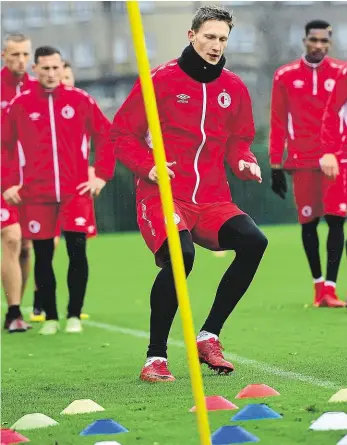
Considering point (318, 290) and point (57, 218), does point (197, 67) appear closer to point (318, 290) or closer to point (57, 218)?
point (57, 218)

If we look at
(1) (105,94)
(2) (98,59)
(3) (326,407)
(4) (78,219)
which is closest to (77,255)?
(4) (78,219)

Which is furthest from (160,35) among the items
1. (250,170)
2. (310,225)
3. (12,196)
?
(250,170)

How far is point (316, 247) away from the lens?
12148 millimetres

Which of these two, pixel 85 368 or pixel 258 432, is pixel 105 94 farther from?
pixel 258 432

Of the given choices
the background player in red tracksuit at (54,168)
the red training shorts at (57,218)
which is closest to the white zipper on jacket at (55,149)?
the background player in red tracksuit at (54,168)

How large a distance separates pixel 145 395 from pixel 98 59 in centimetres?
3519

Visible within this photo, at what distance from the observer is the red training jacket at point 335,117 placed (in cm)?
1072

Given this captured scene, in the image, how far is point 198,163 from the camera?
25.5 ft

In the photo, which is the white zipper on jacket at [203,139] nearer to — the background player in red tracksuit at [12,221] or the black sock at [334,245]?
the background player in red tracksuit at [12,221]

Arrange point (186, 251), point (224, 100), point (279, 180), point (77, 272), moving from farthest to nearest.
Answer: point (279, 180) → point (77, 272) → point (224, 100) → point (186, 251)

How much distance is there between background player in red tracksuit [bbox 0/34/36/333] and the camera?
1117 centimetres

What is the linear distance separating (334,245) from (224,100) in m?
4.30

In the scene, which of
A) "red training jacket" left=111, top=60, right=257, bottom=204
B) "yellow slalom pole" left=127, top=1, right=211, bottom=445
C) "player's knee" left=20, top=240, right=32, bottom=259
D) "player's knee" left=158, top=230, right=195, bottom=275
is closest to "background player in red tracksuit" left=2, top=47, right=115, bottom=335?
"player's knee" left=20, top=240, right=32, bottom=259

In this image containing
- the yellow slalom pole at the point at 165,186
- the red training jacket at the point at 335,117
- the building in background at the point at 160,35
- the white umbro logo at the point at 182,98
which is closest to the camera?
the yellow slalom pole at the point at 165,186
